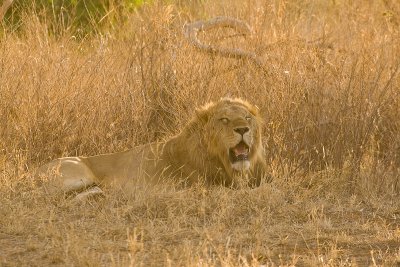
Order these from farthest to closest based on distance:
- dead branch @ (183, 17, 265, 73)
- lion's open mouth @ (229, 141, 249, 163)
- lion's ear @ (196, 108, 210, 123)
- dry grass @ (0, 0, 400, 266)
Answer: dead branch @ (183, 17, 265, 73) < lion's ear @ (196, 108, 210, 123) < lion's open mouth @ (229, 141, 249, 163) < dry grass @ (0, 0, 400, 266)

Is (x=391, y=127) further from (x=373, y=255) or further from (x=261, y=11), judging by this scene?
(x=373, y=255)

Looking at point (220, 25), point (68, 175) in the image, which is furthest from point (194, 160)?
point (220, 25)

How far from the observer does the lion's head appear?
23.5ft

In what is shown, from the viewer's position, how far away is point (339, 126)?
7.82m

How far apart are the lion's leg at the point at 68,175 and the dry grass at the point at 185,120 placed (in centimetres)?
16

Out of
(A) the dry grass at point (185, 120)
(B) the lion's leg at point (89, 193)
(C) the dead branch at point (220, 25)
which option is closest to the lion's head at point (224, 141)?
(A) the dry grass at point (185, 120)

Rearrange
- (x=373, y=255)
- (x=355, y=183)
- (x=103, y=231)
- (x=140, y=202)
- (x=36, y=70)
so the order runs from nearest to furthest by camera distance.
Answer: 1. (x=373, y=255)
2. (x=103, y=231)
3. (x=140, y=202)
4. (x=355, y=183)
5. (x=36, y=70)

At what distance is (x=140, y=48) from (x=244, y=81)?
1102mm

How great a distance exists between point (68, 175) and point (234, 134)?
1306 mm

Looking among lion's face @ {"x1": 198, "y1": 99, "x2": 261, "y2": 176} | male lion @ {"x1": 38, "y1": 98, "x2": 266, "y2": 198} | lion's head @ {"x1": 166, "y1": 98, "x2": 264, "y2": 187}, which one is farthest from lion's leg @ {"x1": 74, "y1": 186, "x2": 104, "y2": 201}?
lion's face @ {"x1": 198, "y1": 99, "x2": 261, "y2": 176}

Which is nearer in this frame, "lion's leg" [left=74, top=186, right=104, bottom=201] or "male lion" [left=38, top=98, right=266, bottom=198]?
"lion's leg" [left=74, top=186, right=104, bottom=201]

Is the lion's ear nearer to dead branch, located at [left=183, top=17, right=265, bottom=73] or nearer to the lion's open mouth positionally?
the lion's open mouth

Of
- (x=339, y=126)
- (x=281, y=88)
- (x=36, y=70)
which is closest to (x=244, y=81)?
(x=281, y=88)

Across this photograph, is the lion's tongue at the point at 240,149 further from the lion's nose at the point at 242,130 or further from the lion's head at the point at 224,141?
the lion's nose at the point at 242,130
